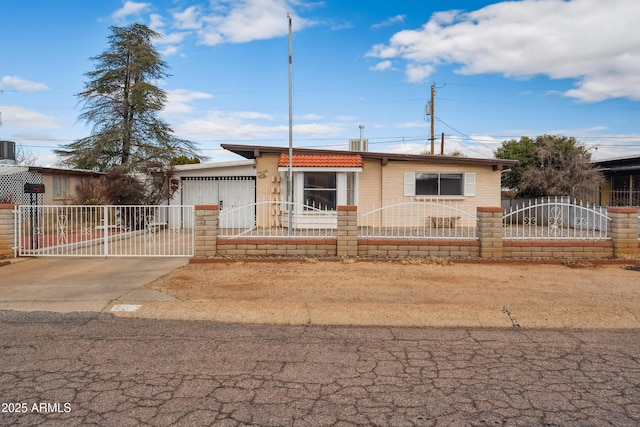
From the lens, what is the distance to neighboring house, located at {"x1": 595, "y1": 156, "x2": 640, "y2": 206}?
21.1 metres

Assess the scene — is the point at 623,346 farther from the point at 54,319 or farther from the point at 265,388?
the point at 54,319

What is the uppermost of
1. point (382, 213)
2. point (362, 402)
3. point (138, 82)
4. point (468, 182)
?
point (138, 82)

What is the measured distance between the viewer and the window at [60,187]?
20688mm

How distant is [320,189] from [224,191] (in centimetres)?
415

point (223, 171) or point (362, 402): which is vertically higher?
point (223, 171)

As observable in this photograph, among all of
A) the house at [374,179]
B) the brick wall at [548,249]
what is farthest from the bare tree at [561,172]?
the brick wall at [548,249]

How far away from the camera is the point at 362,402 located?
145 inches

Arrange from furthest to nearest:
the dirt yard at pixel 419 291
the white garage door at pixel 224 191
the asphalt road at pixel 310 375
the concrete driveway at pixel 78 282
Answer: the white garage door at pixel 224 191
the concrete driveway at pixel 78 282
the dirt yard at pixel 419 291
the asphalt road at pixel 310 375

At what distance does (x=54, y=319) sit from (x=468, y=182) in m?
14.8

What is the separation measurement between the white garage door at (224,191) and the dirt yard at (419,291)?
8480 mm

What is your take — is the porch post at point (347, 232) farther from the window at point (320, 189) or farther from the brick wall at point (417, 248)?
the window at point (320, 189)

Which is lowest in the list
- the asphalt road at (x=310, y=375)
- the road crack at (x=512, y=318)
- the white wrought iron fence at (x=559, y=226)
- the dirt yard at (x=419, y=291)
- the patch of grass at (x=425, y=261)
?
the asphalt road at (x=310, y=375)

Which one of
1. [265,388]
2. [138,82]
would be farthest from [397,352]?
[138,82]

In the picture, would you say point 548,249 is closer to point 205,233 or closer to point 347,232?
point 347,232
